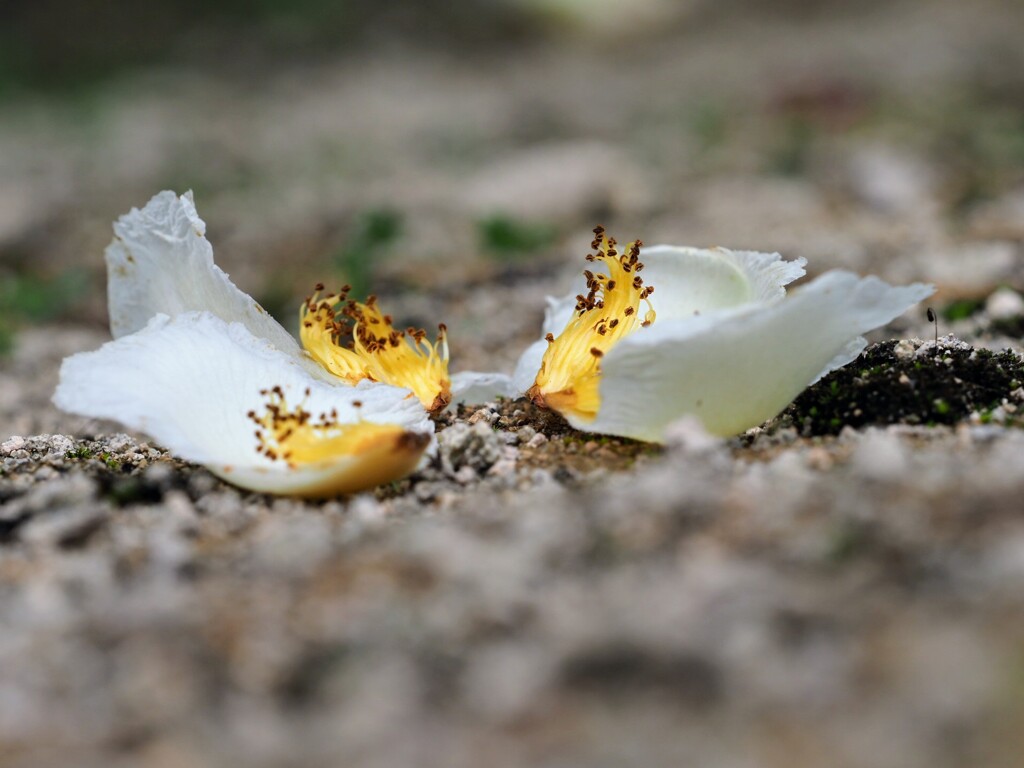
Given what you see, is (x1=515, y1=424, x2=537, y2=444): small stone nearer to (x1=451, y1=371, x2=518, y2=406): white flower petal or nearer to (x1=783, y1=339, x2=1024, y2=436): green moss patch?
(x1=451, y1=371, x2=518, y2=406): white flower petal

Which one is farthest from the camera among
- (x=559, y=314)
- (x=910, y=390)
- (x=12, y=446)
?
(x=559, y=314)

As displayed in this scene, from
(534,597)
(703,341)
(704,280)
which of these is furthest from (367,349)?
(534,597)

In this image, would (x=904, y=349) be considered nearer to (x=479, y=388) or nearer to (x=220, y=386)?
(x=479, y=388)

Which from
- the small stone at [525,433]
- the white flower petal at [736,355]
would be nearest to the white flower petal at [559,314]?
the small stone at [525,433]

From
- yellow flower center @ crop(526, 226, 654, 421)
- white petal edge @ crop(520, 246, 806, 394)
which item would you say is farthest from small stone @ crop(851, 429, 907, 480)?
yellow flower center @ crop(526, 226, 654, 421)

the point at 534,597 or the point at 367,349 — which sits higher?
the point at 367,349
